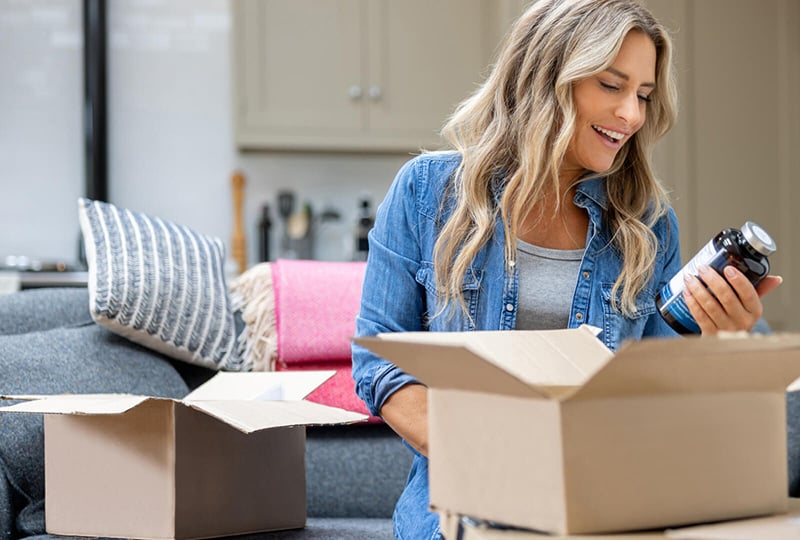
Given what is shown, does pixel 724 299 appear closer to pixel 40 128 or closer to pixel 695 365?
pixel 695 365

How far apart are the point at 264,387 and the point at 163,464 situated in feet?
0.66

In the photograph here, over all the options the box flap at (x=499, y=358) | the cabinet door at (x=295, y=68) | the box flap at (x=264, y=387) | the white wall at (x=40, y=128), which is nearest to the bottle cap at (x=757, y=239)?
the box flap at (x=499, y=358)

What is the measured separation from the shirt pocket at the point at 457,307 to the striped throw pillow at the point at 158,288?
0.69m

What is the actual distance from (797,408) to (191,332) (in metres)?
1.19

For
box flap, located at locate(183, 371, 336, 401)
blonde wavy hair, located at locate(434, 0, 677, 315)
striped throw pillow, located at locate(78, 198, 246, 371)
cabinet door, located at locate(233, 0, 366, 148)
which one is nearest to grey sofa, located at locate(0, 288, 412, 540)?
striped throw pillow, located at locate(78, 198, 246, 371)

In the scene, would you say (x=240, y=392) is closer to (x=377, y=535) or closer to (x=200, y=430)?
(x=200, y=430)

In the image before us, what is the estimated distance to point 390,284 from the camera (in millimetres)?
1401

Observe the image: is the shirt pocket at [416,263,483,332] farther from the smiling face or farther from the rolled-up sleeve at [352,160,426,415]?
the smiling face

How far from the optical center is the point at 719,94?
3.58 m

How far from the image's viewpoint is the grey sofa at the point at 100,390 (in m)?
1.56

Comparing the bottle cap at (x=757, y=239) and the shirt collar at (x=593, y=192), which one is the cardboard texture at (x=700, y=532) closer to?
the bottle cap at (x=757, y=239)

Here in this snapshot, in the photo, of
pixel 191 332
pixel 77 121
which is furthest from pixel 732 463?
pixel 77 121

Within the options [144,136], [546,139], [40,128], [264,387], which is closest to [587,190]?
[546,139]

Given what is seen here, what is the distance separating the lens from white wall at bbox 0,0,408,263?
3.82m
